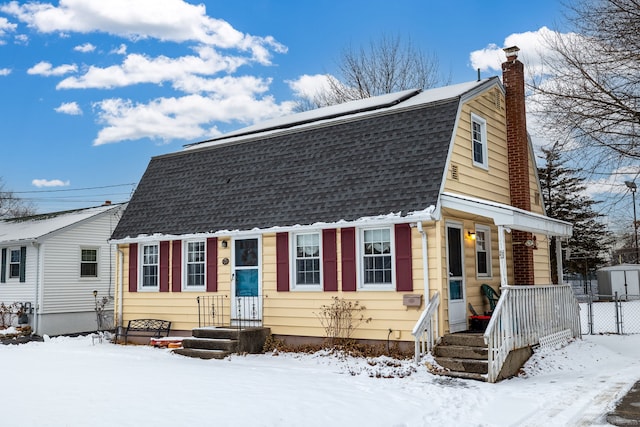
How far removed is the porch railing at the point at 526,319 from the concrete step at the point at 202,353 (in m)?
5.77

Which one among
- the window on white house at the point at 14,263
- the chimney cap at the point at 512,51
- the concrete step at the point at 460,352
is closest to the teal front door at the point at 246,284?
the concrete step at the point at 460,352

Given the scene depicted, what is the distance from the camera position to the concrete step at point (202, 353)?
40.6 feet

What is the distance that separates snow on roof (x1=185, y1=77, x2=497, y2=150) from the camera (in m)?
14.1

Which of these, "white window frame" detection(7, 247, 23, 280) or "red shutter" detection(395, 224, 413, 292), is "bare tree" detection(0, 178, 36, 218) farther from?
"red shutter" detection(395, 224, 413, 292)

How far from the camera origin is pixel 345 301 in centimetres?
1209

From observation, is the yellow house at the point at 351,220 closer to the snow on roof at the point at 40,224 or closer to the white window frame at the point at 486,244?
the white window frame at the point at 486,244

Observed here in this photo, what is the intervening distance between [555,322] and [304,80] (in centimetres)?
2658

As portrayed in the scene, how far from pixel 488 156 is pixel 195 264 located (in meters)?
8.03

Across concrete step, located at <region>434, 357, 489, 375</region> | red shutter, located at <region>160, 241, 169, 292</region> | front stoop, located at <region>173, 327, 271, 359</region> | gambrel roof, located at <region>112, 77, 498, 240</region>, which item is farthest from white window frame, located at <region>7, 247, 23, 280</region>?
concrete step, located at <region>434, 357, 489, 375</region>

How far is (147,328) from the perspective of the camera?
1526 centimetres

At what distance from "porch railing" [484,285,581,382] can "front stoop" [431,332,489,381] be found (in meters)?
0.33

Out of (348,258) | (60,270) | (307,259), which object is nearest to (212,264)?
(307,259)

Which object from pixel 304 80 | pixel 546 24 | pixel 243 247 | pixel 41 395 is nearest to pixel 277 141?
pixel 243 247

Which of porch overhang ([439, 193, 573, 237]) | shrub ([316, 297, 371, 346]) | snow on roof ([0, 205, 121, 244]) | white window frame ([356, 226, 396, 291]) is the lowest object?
shrub ([316, 297, 371, 346])
